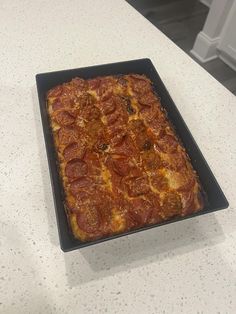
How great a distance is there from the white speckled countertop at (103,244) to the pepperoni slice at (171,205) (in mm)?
68

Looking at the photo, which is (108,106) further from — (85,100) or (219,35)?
(219,35)

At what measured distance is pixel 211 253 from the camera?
2.05 ft

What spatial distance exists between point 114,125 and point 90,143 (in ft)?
0.25

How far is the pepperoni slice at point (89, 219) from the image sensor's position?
560mm

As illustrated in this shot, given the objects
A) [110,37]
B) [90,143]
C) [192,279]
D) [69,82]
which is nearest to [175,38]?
[110,37]

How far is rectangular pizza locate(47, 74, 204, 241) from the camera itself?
1.92ft

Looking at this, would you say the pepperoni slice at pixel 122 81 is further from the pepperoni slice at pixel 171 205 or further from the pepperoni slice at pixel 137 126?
the pepperoni slice at pixel 171 205

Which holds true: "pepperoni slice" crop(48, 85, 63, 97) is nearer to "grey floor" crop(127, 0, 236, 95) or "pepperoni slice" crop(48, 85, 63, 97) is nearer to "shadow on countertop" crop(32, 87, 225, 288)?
"shadow on countertop" crop(32, 87, 225, 288)

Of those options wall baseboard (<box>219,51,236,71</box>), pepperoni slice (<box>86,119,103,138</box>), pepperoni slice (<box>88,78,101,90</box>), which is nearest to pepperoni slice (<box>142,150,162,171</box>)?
pepperoni slice (<box>86,119,103,138</box>)

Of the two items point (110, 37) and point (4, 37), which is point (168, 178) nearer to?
point (110, 37)

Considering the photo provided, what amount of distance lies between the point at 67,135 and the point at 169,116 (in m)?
0.26

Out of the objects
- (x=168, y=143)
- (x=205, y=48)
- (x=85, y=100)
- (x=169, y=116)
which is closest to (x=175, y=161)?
(x=168, y=143)

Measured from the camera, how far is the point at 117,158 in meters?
0.66

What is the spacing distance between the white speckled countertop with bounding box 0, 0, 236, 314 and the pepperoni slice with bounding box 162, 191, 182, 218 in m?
0.07
